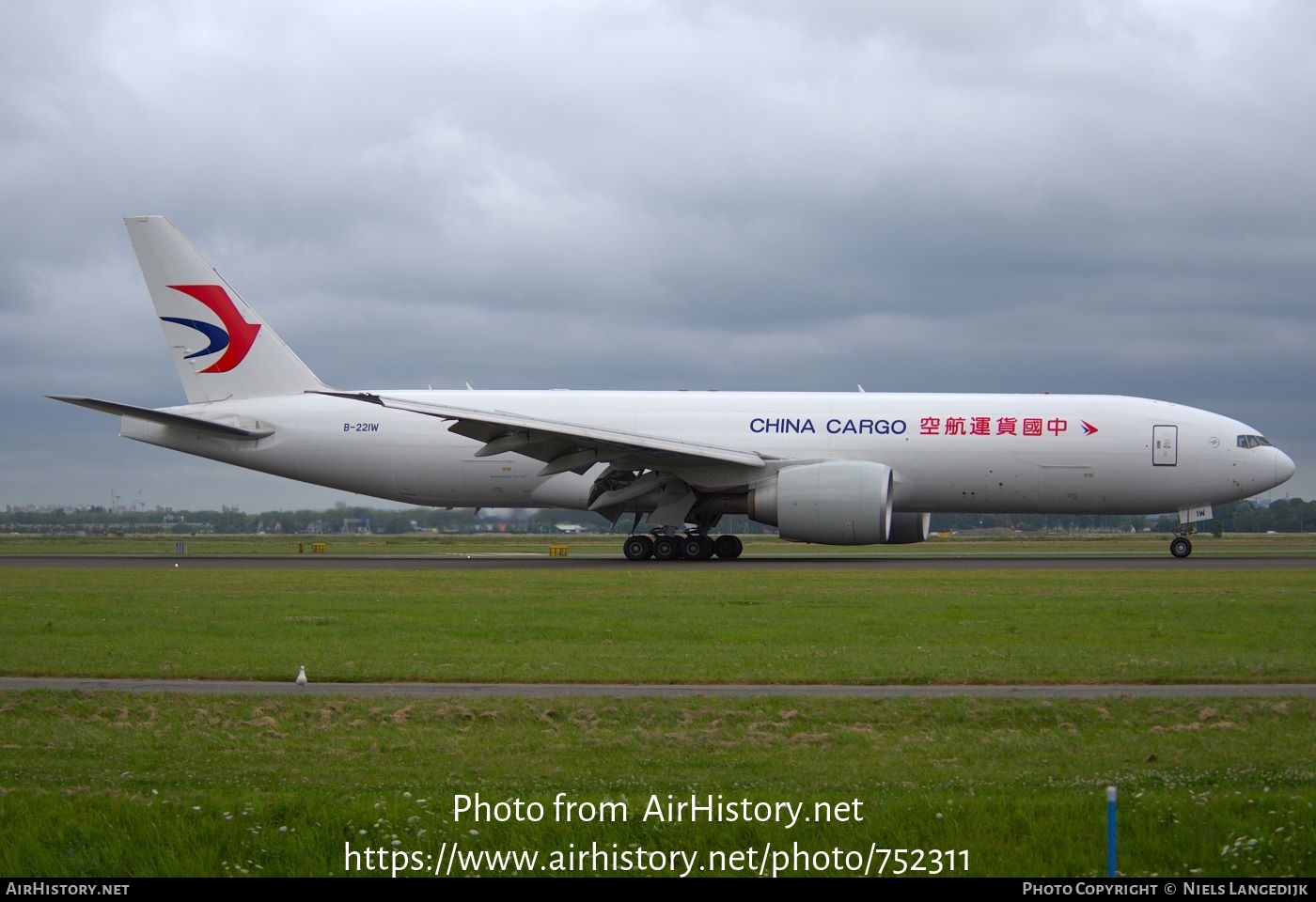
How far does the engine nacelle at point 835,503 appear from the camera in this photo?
29.6 m

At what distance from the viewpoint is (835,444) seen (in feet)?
107

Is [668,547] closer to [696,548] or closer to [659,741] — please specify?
[696,548]

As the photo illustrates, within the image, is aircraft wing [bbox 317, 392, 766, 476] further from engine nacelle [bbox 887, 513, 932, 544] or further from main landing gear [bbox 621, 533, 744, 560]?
engine nacelle [bbox 887, 513, 932, 544]

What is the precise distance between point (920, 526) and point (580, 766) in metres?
26.6

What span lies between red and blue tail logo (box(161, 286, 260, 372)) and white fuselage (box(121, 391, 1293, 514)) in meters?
1.19

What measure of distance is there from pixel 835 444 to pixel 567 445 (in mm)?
6819

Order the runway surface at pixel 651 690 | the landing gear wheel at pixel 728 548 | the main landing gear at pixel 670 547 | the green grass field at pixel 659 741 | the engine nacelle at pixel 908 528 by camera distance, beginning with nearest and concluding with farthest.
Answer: the green grass field at pixel 659 741 < the runway surface at pixel 651 690 < the main landing gear at pixel 670 547 < the landing gear wheel at pixel 728 548 < the engine nacelle at pixel 908 528

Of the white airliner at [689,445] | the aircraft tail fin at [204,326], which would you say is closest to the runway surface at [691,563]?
the white airliner at [689,445]

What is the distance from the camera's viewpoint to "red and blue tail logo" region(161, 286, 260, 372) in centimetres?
3506

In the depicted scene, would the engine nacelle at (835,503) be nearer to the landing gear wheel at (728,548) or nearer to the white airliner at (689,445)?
the white airliner at (689,445)

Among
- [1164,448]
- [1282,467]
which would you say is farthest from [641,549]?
[1282,467]

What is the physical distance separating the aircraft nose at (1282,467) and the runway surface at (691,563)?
2125 mm

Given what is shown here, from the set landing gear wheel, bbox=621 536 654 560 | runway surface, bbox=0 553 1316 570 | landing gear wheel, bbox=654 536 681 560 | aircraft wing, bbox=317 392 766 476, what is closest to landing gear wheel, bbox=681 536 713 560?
landing gear wheel, bbox=654 536 681 560
